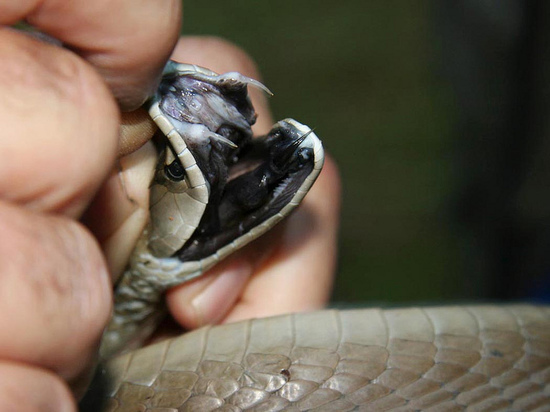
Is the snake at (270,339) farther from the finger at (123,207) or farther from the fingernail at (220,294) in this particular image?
the fingernail at (220,294)

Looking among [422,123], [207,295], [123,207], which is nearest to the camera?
[123,207]

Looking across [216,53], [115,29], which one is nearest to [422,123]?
[216,53]

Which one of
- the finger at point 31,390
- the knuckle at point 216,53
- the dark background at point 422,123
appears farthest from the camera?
the dark background at point 422,123

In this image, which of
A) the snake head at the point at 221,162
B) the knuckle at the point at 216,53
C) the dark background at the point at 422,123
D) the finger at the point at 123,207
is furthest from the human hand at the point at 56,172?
the dark background at the point at 422,123

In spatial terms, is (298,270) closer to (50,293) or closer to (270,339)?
(270,339)

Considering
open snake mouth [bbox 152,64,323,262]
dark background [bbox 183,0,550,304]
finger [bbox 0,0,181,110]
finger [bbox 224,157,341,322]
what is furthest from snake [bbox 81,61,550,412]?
dark background [bbox 183,0,550,304]

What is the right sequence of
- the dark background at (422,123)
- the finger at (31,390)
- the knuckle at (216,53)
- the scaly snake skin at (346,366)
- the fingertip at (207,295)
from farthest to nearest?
the dark background at (422,123)
the knuckle at (216,53)
the fingertip at (207,295)
the scaly snake skin at (346,366)
the finger at (31,390)
